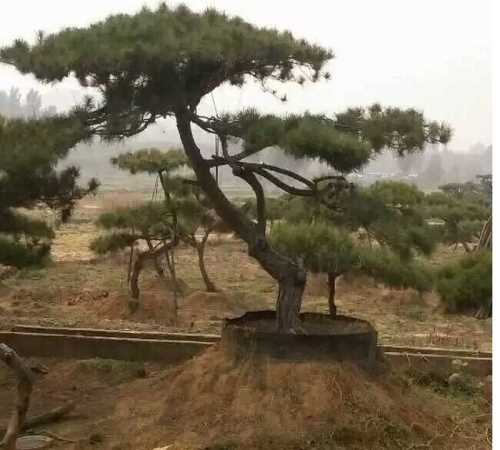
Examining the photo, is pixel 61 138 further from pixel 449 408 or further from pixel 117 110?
pixel 449 408

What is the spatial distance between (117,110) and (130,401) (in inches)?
75.3

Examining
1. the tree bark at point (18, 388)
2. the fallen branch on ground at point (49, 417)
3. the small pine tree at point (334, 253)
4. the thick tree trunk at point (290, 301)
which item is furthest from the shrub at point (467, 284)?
the tree bark at point (18, 388)

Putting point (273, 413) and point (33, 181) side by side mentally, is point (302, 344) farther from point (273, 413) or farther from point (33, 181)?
point (33, 181)

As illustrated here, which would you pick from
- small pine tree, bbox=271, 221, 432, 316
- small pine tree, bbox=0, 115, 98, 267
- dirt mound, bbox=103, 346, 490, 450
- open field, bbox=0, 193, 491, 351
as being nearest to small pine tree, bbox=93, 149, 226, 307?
open field, bbox=0, 193, 491, 351

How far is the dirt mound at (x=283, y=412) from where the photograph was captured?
4.20 m

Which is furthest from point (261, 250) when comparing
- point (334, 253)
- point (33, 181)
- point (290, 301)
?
point (334, 253)

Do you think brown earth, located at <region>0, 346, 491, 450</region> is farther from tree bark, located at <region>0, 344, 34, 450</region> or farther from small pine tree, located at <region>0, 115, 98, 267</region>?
small pine tree, located at <region>0, 115, 98, 267</region>

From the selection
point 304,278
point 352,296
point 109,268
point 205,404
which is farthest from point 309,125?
point 109,268

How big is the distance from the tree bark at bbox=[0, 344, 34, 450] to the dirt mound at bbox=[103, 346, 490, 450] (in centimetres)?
68

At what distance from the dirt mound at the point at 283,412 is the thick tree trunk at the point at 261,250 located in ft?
1.41

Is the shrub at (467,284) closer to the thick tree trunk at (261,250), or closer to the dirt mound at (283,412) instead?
the dirt mound at (283,412)

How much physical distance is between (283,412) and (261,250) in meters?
1.09

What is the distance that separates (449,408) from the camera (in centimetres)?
503

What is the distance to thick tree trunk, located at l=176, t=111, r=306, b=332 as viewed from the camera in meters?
4.85
